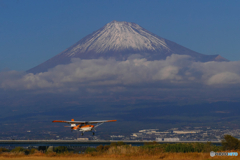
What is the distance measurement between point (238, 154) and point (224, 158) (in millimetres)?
4823

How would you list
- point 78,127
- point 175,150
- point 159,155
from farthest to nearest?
point 78,127
point 175,150
point 159,155

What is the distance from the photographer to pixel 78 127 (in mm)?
66000

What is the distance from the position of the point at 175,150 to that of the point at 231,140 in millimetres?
15287

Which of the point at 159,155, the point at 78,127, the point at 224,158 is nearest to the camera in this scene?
the point at 224,158

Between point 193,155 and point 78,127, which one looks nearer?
point 193,155

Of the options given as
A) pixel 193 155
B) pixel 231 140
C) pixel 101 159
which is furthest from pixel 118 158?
pixel 231 140

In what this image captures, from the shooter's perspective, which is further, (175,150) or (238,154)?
(175,150)

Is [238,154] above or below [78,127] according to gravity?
below

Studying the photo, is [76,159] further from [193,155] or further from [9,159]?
[193,155]

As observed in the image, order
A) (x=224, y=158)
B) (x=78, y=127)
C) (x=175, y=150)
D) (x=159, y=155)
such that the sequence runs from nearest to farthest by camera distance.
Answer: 1. (x=224, y=158)
2. (x=159, y=155)
3. (x=175, y=150)
4. (x=78, y=127)

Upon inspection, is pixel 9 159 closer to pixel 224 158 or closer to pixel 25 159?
pixel 25 159

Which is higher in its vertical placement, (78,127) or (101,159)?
(78,127)

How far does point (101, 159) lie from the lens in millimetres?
48250

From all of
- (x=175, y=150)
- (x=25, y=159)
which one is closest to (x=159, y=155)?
(x=175, y=150)
